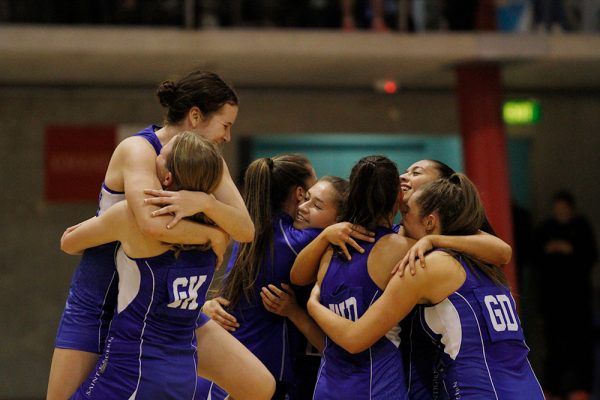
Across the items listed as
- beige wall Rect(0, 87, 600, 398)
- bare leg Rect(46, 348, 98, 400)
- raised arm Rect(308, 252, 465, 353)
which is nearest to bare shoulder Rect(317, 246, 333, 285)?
raised arm Rect(308, 252, 465, 353)

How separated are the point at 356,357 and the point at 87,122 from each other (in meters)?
7.37

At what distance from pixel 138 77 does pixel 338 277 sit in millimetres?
6796

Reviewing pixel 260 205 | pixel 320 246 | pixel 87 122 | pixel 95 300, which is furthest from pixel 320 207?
pixel 87 122

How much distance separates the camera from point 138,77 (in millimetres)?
9492

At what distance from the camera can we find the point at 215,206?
2.93 meters

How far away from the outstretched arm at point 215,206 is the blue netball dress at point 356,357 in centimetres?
35

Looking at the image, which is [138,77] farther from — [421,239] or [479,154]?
[421,239]

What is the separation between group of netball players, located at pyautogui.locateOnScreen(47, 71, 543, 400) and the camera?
9.48 feet

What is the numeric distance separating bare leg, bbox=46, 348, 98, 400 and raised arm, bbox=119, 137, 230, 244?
0.57 m

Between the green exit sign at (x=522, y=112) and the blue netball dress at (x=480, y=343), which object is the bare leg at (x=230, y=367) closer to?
the blue netball dress at (x=480, y=343)

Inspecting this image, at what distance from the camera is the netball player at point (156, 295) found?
2875 millimetres

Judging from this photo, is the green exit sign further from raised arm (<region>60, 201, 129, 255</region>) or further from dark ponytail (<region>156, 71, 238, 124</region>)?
raised arm (<region>60, 201, 129, 255</region>)

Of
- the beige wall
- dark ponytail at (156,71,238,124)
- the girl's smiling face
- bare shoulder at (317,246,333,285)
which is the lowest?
the beige wall

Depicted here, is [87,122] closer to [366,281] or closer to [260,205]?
[260,205]
